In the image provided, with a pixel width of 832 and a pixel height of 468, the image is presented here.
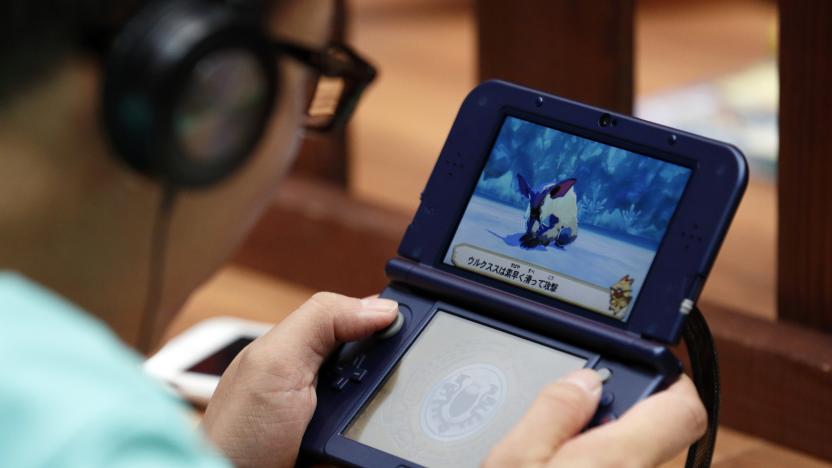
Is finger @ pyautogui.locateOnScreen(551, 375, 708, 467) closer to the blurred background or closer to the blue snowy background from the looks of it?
the blue snowy background

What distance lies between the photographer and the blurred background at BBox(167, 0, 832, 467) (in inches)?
33.8

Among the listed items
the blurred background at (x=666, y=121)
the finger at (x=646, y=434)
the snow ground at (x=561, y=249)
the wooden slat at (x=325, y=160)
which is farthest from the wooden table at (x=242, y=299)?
the finger at (x=646, y=434)

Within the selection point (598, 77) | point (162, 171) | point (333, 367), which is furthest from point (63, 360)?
point (598, 77)

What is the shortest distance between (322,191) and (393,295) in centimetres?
46

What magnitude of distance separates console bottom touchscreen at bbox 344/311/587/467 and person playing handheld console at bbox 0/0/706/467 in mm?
54

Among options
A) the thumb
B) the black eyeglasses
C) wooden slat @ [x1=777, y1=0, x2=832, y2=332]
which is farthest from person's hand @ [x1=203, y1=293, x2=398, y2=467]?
wooden slat @ [x1=777, y1=0, x2=832, y2=332]

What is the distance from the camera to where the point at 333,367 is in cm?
71

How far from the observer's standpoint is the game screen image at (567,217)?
66 centimetres

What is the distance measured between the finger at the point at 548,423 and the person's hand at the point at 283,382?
0.39 feet

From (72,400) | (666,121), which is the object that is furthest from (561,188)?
(666,121)

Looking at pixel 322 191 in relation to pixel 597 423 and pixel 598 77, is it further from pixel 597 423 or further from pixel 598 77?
pixel 597 423

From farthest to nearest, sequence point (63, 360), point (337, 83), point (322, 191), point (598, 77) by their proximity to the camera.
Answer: point (322, 191) → point (598, 77) → point (337, 83) → point (63, 360)

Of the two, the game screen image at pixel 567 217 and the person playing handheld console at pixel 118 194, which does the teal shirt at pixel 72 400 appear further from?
the game screen image at pixel 567 217

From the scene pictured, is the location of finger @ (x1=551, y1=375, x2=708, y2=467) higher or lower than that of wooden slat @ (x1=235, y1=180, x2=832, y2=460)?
higher
